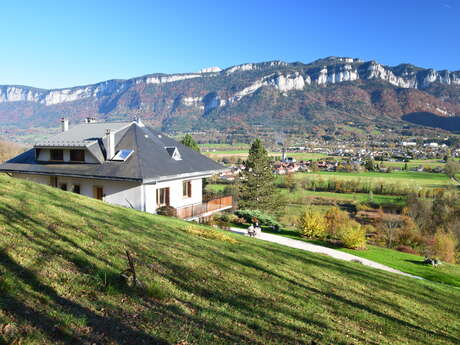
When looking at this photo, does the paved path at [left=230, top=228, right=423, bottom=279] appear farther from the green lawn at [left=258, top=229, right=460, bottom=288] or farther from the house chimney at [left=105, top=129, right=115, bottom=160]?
the house chimney at [left=105, top=129, right=115, bottom=160]

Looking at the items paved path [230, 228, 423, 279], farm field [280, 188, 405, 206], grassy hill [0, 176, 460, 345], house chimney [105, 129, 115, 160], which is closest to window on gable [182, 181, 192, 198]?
A: paved path [230, 228, 423, 279]

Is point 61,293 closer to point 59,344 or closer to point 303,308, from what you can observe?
point 59,344

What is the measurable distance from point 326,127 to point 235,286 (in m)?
171

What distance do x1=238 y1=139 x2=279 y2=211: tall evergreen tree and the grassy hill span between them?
126 feet

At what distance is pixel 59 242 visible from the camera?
7.40m

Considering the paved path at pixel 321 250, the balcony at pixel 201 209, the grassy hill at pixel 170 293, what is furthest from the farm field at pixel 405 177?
the grassy hill at pixel 170 293

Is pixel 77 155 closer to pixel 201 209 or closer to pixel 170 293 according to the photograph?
pixel 201 209

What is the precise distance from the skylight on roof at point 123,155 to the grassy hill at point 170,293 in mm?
9288

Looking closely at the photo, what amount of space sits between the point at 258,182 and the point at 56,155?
3216 cm

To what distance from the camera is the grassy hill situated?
4695mm

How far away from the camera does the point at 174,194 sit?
22.7m

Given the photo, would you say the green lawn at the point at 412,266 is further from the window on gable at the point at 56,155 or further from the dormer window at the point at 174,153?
the window on gable at the point at 56,155

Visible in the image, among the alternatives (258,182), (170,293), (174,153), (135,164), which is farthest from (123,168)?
(258,182)

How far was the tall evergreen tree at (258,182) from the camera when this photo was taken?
167ft
